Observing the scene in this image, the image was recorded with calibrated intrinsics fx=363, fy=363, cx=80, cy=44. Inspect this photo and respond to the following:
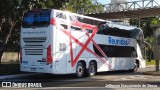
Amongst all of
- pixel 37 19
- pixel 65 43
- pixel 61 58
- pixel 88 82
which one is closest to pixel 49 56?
pixel 61 58

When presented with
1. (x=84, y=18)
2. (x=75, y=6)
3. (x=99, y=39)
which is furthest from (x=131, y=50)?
(x=75, y=6)

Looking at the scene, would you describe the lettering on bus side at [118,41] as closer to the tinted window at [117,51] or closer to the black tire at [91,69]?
the tinted window at [117,51]

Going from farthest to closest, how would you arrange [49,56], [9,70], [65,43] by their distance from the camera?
[9,70], [65,43], [49,56]

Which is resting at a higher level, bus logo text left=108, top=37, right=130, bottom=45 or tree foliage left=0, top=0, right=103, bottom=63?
tree foliage left=0, top=0, right=103, bottom=63

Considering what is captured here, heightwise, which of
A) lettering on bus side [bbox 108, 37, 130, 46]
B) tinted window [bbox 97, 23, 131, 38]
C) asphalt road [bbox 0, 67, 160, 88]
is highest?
tinted window [bbox 97, 23, 131, 38]

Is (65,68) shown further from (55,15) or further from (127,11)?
(127,11)

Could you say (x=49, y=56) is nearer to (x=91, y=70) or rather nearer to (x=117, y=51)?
(x=91, y=70)

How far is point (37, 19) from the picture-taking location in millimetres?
20078

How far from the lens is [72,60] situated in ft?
68.2

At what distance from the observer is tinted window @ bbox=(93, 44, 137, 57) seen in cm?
2415

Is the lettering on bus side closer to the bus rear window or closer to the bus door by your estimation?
the bus door

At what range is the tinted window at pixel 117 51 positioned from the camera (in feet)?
79.2

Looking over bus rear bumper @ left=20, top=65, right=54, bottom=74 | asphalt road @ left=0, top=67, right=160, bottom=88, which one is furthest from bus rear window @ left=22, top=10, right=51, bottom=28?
asphalt road @ left=0, top=67, right=160, bottom=88

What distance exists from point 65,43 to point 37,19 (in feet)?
6.70
